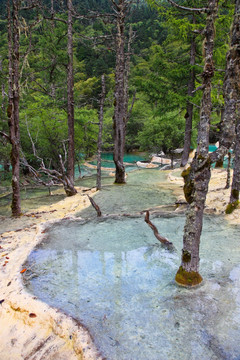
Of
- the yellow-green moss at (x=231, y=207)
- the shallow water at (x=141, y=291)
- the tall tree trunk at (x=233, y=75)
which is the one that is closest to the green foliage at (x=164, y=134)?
the yellow-green moss at (x=231, y=207)

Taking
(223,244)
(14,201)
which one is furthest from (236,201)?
(14,201)

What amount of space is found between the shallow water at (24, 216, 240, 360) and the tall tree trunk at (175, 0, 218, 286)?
368mm

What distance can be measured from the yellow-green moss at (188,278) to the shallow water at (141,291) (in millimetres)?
136

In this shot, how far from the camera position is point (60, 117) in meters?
19.4

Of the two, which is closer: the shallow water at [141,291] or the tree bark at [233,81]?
the shallow water at [141,291]

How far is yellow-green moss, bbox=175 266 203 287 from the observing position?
4.30 metres

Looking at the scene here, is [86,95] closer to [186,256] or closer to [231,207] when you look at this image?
[231,207]

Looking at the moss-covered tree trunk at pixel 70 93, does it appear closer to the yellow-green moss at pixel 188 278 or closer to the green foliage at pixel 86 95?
the green foliage at pixel 86 95

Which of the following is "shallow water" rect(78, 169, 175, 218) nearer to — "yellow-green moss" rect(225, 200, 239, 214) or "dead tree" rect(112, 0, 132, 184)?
"dead tree" rect(112, 0, 132, 184)

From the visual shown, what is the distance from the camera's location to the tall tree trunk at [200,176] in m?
3.87

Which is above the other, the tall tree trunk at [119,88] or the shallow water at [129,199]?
the tall tree trunk at [119,88]

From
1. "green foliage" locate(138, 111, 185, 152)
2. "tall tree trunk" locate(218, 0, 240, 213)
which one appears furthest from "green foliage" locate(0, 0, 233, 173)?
"tall tree trunk" locate(218, 0, 240, 213)

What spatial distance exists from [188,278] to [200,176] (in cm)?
176

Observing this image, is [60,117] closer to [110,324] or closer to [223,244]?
[223,244]
